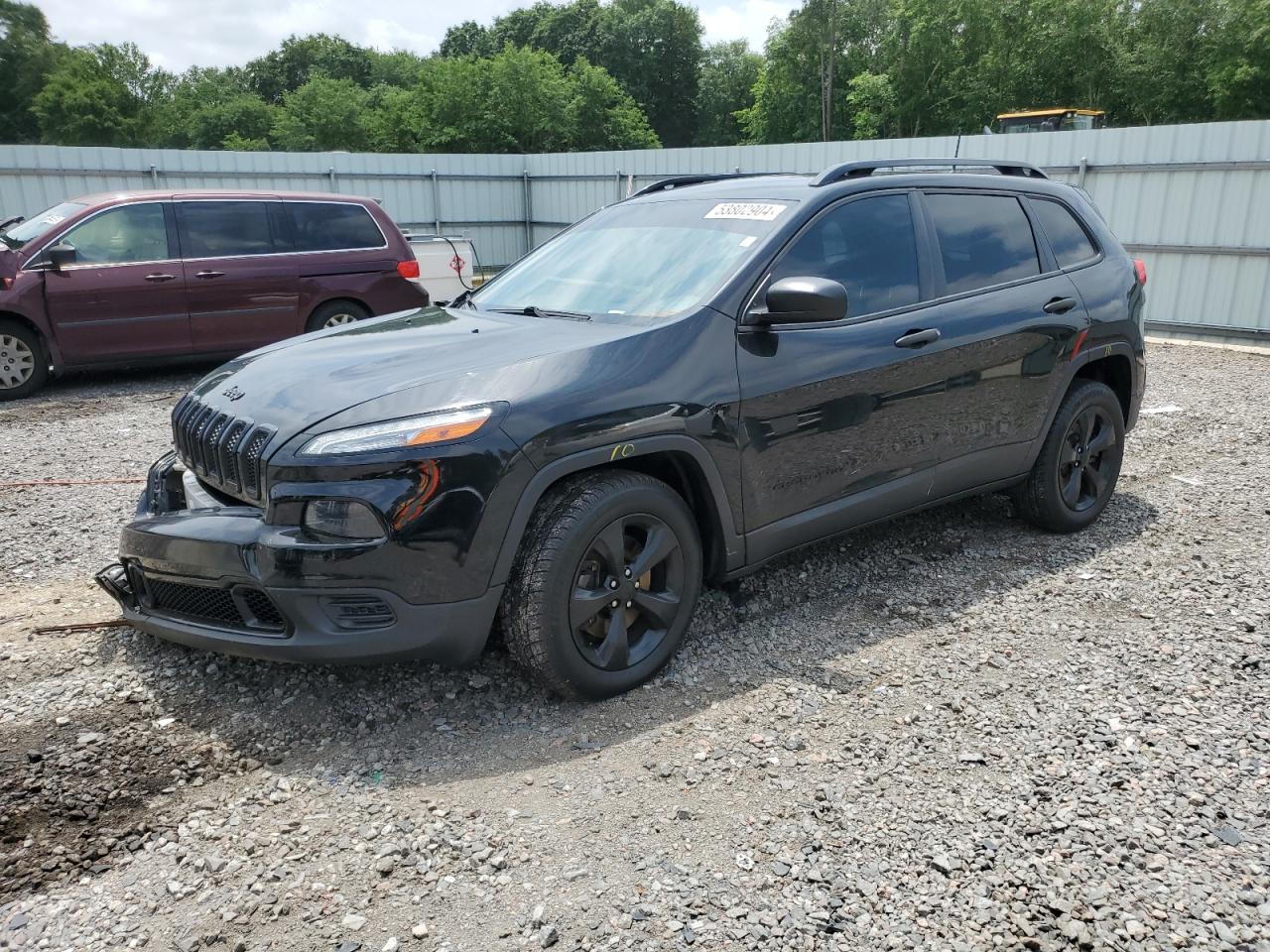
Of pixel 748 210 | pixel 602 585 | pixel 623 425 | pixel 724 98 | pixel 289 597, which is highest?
pixel 724 98

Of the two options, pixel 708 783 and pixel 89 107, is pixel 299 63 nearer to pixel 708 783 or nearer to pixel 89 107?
pixel 89 107

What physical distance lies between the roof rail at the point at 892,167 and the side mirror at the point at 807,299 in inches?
31.5

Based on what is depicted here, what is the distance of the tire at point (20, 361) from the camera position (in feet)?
28.8

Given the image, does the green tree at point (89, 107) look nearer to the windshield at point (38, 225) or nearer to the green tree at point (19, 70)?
the green tree at point (19, 70)

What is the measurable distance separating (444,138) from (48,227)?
3972 cm

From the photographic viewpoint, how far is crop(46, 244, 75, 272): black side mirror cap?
28.6 ft

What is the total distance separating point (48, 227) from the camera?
29.5ft

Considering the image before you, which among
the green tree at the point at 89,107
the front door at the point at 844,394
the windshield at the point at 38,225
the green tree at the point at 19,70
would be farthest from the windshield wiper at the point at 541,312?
the green tree at the point at 19,70

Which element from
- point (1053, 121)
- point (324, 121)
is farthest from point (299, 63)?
point (1053, 121)

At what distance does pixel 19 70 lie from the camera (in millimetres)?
67750

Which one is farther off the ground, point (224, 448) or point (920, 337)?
point (920, 337)

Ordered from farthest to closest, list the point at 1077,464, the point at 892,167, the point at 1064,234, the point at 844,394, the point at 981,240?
the point at 1077,464 → the point at 1064,234 → the point at 981,240 → the point at 892,167 → the point at 844,394

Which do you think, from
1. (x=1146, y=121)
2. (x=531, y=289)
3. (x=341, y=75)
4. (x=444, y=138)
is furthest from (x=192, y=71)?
(x=531, y=289)

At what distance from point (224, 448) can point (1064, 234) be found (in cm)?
413
